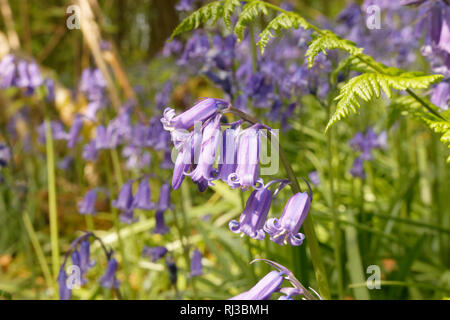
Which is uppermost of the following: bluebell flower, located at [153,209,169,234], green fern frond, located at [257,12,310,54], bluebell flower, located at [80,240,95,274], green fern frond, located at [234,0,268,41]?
green fern frond, located at [234,0,268,41]

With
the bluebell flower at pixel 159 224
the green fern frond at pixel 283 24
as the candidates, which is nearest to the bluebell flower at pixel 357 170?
the bluebell flower at pixel 159 224

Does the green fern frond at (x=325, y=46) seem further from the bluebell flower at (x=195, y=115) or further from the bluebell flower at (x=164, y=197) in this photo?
the bluebell flower at (x=164, y=197)

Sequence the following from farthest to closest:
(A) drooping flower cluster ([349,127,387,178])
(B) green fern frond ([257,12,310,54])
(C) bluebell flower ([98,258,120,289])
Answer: (A) drooping flower cluster ([349,127,387,178]), (C) bluebell flower ([98,258,120,289]), (B) green fern frond ([257,12,310,54])

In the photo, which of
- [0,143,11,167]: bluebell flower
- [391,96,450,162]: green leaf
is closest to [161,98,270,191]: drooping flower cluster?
[391,96,450,162]: green leaf

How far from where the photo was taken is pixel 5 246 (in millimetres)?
4500

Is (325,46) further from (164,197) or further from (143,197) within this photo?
(143,197)

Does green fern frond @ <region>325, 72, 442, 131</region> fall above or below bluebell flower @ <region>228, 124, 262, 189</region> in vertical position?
above

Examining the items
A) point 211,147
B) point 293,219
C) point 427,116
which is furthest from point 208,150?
point 427,116

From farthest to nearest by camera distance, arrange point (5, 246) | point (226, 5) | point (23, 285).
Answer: point (5, 246)
point (23, 285)
point (226, 5)

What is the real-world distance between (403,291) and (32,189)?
4.09 m

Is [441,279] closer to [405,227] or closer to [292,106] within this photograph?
[405,227]

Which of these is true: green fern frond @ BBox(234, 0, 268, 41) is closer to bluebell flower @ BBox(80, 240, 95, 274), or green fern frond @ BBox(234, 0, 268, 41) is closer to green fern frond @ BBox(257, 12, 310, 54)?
green fern frond @ BBox(257, 12, 310, 54)

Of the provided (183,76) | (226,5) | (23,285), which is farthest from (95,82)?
(183,76)

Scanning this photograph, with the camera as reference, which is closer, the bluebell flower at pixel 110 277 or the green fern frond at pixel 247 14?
the green fern frond at pixel 247 14
